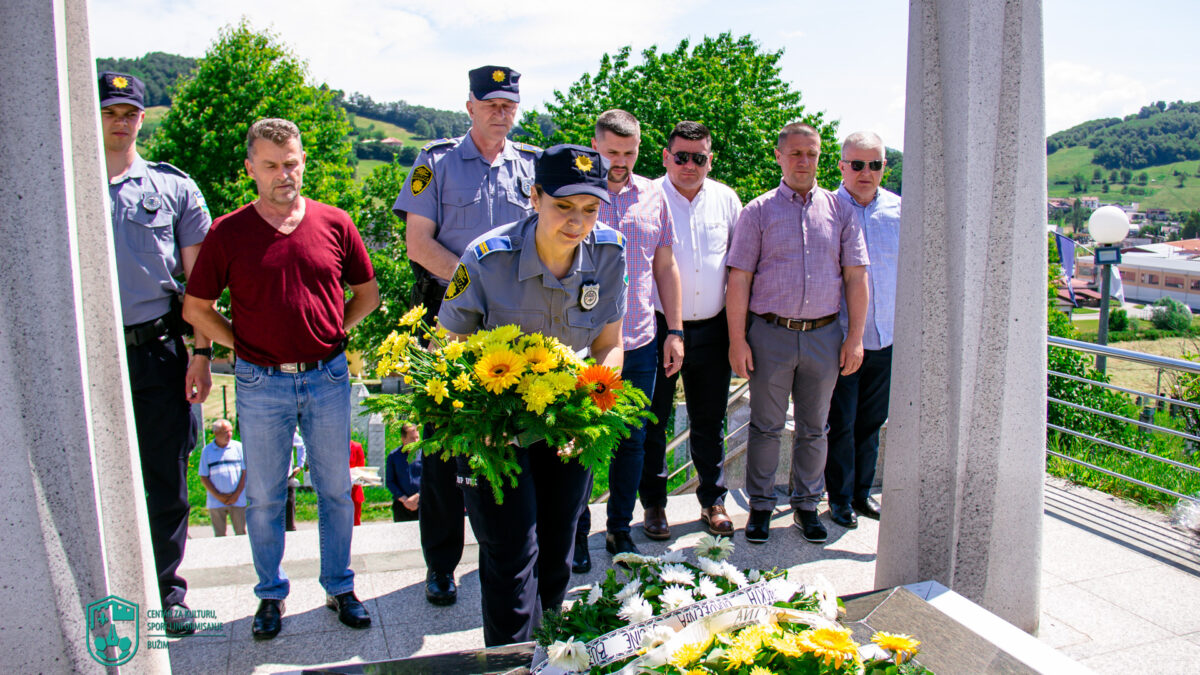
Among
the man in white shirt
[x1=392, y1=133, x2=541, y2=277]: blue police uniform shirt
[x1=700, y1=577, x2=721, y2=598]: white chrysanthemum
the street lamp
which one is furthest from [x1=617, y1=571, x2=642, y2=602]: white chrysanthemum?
the street lamp

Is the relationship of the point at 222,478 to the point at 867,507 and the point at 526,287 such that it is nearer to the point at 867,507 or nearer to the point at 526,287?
the point at 867,507

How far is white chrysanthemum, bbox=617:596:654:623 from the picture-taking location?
2457mm

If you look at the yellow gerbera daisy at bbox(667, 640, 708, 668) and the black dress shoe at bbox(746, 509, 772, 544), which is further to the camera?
the black dress shoe at bbox(746, 509, 772, 544)

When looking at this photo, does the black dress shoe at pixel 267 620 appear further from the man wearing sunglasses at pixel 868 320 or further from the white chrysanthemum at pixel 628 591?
the man wearing sunglasses at pixel 868 320

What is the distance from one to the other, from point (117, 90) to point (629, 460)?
3.05m

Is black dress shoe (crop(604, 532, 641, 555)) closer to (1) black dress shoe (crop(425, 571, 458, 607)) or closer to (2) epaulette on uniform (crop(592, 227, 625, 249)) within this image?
(1) black dress shoe (crop(425, 571, 458, 607))

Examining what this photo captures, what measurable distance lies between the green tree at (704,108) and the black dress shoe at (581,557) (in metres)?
20.9

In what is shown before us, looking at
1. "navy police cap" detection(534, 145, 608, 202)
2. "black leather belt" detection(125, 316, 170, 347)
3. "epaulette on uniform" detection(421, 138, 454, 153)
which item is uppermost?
"epaulette on uniform" detection(421, 138, 454, 153)

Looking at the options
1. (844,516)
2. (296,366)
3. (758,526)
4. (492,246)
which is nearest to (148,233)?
(296,366)

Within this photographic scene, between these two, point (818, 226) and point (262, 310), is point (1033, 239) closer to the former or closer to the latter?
point (818, 226)

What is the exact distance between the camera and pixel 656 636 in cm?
238

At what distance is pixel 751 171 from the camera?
86.9 ft

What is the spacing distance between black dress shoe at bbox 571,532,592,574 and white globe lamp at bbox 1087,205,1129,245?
1096 centimetres


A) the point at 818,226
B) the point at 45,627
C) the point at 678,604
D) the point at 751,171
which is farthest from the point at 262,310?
the point at 751,171
